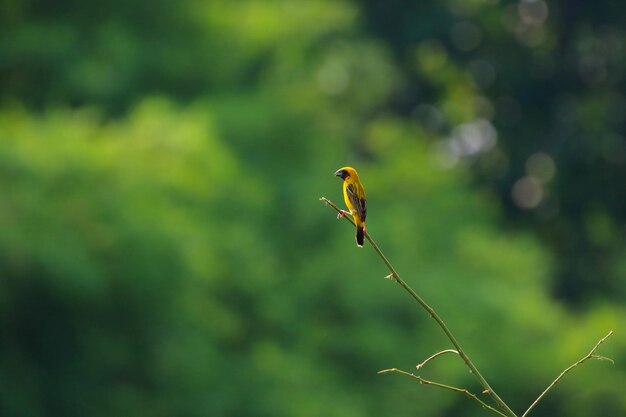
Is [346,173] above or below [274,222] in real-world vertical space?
below

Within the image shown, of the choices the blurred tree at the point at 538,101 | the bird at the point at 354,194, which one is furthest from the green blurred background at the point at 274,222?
the bird at the point at 354,194

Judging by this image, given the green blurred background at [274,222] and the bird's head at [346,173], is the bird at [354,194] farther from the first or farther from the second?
the green blurred background at [274,222]

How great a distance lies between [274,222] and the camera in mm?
12266

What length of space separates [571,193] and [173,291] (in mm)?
8776

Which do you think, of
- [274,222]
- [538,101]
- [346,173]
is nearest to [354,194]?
[346,173]

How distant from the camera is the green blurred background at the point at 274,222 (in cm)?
1013

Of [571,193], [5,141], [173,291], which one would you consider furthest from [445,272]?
[571,193]

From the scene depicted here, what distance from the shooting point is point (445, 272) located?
13.0 m

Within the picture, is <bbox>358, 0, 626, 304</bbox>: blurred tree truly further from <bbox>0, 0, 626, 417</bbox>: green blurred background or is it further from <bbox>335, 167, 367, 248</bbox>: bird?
<bbox>335, 167, 367, 248</bbox>: bird

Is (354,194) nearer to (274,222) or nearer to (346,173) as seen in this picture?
(346,173)

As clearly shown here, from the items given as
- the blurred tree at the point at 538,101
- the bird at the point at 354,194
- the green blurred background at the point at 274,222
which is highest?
the blurred tree at the point at 538,101

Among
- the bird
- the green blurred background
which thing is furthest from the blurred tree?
the bird

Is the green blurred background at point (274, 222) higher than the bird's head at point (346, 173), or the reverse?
the green blurred background at point (274, 222)

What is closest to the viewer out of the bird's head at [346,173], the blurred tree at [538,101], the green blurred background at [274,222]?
the bird's head at [346,173]
